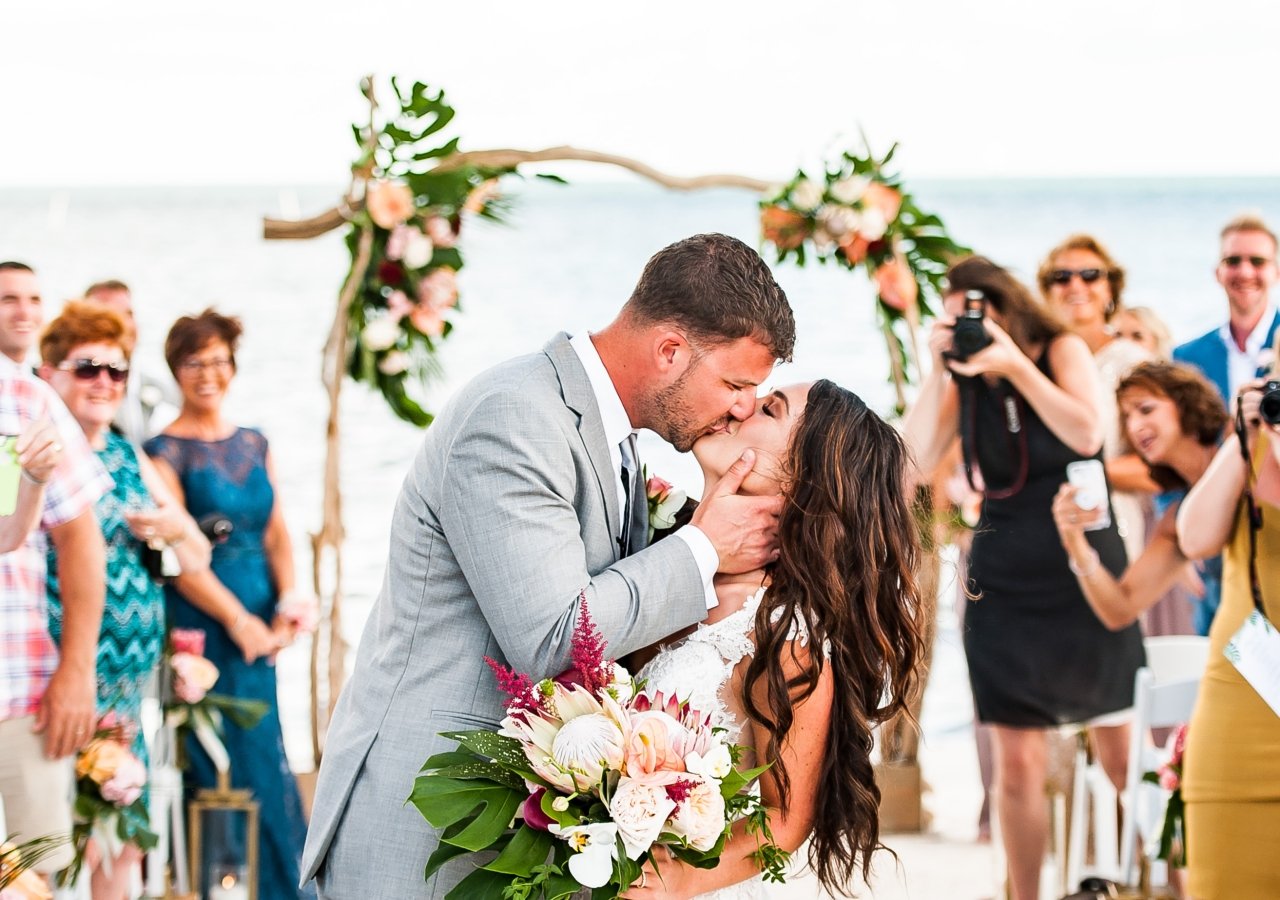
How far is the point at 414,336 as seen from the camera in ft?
16.8

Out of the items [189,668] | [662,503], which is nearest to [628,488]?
[662,503]

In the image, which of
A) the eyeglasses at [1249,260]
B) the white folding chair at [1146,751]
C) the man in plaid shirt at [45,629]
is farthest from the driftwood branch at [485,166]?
the white folding chair at [1146,751]

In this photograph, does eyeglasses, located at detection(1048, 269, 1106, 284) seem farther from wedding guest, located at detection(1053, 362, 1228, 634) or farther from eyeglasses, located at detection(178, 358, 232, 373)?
eyeglasses, located at detection(178, 358, 232, 373)

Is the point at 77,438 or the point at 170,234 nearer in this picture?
the point at 77,438

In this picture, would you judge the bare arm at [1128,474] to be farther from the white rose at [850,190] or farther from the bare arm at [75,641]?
the bare arm at [75,641]

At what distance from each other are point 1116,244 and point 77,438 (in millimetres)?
40173

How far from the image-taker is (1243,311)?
5.19 metres

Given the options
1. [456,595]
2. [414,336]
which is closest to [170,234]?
[414,336]

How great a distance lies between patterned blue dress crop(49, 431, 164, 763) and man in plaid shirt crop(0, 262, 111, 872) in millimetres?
289

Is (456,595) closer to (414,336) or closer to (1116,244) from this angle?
(414,336)

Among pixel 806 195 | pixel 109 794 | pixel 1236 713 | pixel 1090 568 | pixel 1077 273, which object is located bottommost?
pixel 109 794

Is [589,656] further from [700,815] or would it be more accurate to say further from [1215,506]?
[1215,506]

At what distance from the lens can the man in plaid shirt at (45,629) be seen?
350cm

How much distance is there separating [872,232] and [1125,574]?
70.1 inches
